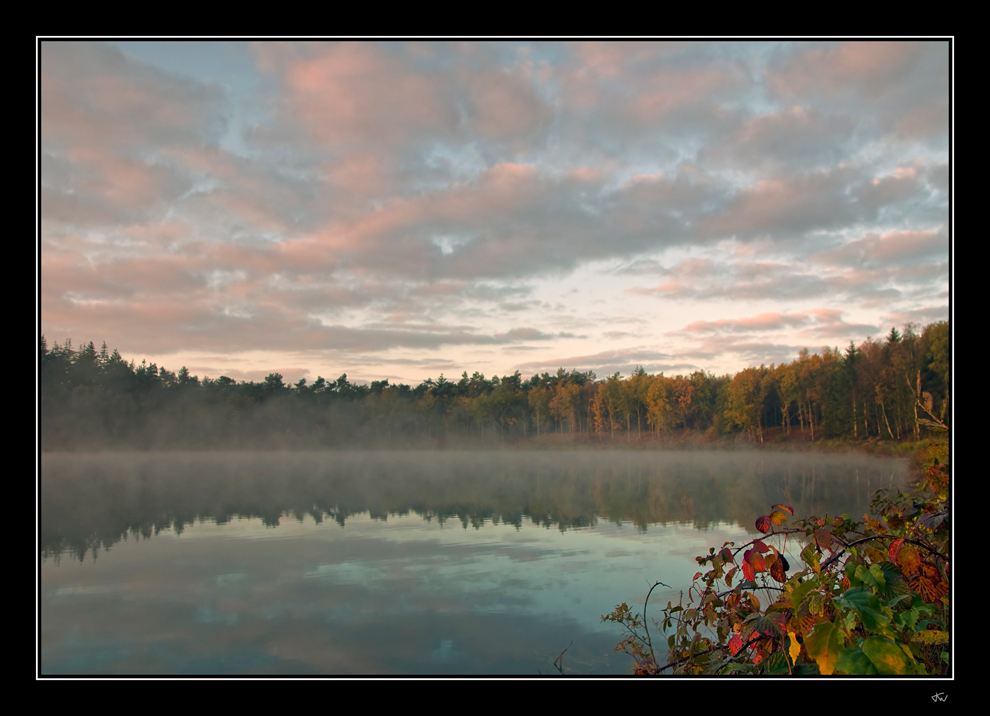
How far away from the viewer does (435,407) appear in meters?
58.9

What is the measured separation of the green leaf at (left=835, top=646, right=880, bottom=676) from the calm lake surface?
3.45 m

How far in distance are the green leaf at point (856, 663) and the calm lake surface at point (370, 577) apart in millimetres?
3449

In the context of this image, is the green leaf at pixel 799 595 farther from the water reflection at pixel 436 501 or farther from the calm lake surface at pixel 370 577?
the water reflection at pixel 436 501

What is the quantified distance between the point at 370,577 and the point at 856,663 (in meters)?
8.09

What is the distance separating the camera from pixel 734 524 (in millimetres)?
12234

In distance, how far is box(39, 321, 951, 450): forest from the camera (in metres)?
43.2

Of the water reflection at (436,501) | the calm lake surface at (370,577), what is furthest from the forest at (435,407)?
the calm lake surface at (370,577)

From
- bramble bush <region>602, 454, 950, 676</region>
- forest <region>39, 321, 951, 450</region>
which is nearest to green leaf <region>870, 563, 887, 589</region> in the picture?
bramble bush <region>602, 454, 950, 676</region>

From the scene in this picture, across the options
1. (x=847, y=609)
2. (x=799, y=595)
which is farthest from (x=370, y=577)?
(x=847, y=609)

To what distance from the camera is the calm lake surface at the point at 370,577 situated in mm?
5602

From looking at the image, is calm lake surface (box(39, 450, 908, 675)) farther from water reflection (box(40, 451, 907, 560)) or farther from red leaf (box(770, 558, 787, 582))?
red leaf (box(770, 558, 787, 582))
